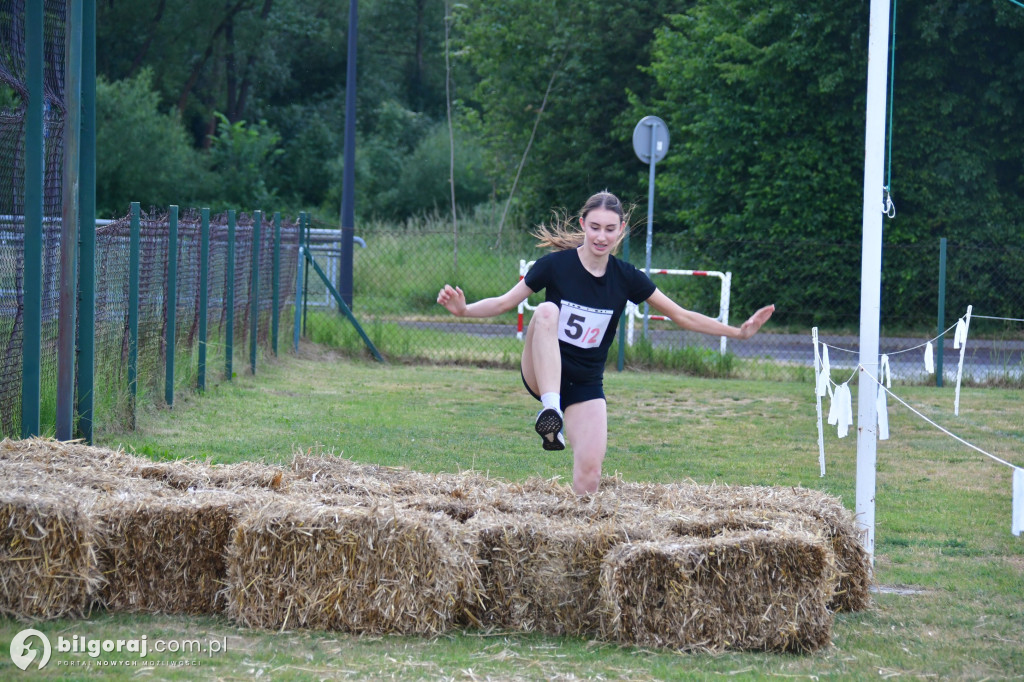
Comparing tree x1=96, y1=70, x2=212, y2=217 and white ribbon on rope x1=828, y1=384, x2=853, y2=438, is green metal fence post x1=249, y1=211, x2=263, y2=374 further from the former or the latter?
tree x1=96, y1=70, x2=212, y2=217

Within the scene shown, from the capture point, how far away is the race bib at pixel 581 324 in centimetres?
561

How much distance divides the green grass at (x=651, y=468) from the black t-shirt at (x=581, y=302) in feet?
5.40

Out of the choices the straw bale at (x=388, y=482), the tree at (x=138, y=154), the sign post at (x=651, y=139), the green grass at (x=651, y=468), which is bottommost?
the green grass at (x=651, y=468)

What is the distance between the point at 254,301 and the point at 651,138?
19.2ft

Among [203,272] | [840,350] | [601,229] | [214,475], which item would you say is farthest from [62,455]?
[840,350]

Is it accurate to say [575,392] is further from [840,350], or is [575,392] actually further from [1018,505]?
[840,350]

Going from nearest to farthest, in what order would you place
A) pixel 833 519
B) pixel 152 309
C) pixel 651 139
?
pixel 833 519, pixel 152 309, pixel 651 139

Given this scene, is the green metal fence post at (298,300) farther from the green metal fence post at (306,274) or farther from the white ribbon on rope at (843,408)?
the white ribbon on rope at (843,408)

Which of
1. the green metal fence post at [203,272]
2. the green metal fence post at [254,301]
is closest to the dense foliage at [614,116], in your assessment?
the green metal fence post at [254,301]

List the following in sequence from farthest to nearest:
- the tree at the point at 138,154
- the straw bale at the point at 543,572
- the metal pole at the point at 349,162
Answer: the tree at the point at 138,154 → the metal pole at the point at 349,162 → the straw bale at the point at 543,572

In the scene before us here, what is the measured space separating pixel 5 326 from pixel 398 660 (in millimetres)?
4024

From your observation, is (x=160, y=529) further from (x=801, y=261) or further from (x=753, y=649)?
(x=801, y=261)

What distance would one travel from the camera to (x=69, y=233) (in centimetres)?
712

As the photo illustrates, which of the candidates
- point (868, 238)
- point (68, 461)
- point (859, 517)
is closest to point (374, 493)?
point (68, 461)
